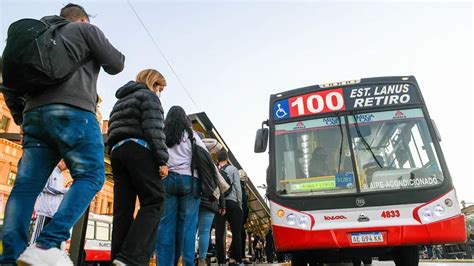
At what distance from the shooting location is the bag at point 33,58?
1.93 metres

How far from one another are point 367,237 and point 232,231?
75.4 inches

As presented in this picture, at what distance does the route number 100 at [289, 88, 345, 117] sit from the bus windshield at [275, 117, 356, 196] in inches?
6.8

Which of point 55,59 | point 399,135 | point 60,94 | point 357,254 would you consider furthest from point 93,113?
point 399,135

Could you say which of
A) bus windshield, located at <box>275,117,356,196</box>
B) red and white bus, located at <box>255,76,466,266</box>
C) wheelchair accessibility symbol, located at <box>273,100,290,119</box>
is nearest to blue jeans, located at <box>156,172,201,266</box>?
red and white bus, located at <box>255,76,466,266</box>

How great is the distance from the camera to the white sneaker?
5.41ft

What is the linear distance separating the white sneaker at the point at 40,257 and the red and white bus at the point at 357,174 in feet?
11.3

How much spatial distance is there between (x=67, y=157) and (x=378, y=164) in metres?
4.30

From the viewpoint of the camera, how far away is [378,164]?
503cm

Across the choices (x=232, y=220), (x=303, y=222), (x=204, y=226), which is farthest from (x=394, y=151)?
(x=204, y=226)

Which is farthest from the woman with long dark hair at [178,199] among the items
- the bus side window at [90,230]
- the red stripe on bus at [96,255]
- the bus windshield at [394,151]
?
the bus side window at [90,230]

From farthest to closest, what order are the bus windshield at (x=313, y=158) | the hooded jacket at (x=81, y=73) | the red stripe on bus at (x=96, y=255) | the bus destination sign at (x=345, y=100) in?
the red stripe on bus at (x=96, y=255)
the bus destination sign at (x=345, y=100)
the bus windshield at (x=313, y=158)
the hooded jacket at (x=81, y=73)

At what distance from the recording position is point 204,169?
142 inches

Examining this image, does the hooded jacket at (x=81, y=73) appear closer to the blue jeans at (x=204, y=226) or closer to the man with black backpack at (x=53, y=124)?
the man with black backpack at (x=53, y=124)

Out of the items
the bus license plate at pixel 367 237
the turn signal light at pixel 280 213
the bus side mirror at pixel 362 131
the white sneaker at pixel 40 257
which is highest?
the bus side mirror at pixel 362 131
